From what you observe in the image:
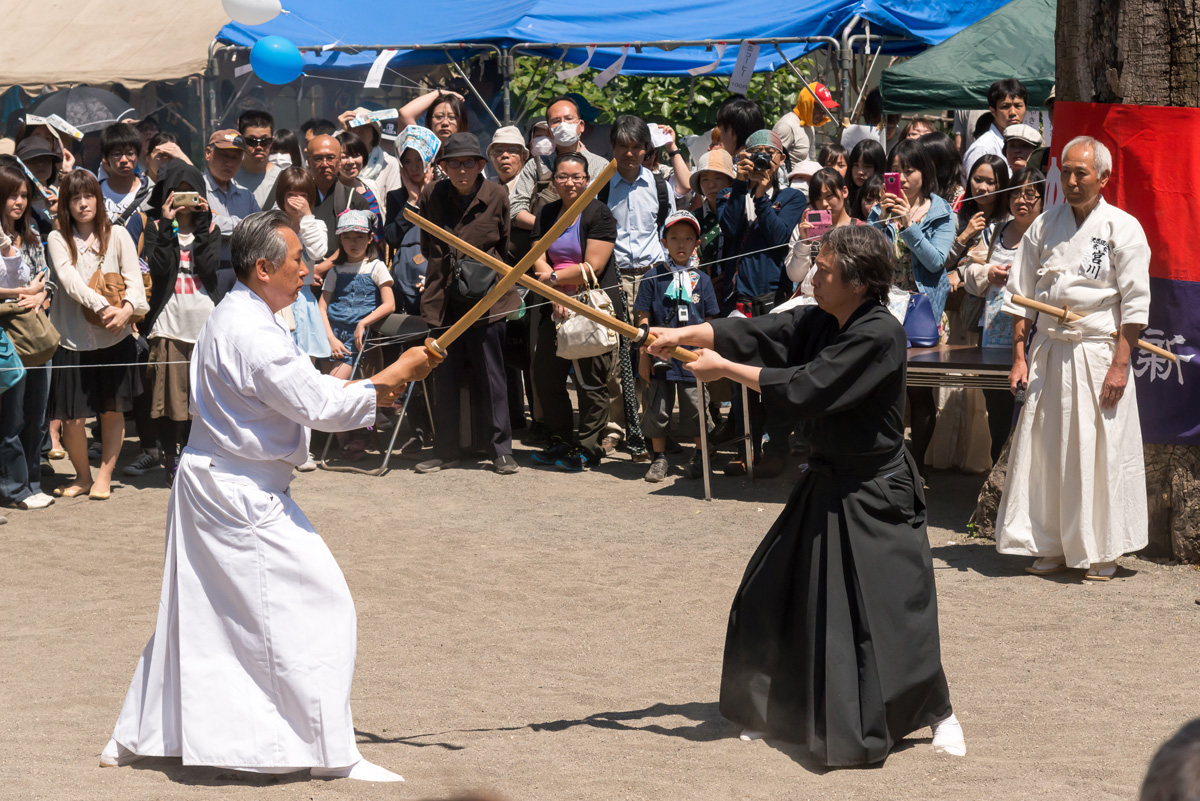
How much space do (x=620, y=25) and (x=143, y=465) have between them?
6440mm

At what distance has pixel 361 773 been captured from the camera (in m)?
4.04

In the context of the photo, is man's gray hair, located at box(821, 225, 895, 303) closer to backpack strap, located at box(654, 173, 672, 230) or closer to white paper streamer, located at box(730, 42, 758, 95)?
backpack strap, located at box(654, 173, 672, 230)

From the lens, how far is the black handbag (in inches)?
337

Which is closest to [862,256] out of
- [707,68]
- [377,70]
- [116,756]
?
[116,756]

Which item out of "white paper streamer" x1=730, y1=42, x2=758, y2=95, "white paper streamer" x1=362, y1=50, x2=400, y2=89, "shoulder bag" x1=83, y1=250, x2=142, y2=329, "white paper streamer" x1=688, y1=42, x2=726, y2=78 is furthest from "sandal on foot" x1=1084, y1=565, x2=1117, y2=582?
"white paper streamer" x1=362, y1=50, x2=400, y2=89

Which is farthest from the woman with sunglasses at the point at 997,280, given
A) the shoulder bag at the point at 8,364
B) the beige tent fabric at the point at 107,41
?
the beige tent fabric at the point at 107,41

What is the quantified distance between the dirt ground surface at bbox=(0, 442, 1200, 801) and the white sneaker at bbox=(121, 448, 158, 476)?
0.53 m

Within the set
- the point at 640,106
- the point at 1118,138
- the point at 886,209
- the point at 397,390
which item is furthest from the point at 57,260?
the point at 640,106

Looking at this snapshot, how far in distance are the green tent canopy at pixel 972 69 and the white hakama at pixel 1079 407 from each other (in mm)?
4291

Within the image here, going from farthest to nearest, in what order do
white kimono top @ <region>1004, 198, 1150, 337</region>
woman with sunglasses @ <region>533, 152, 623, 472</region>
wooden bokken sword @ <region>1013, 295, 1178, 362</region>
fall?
woman with sunglasses @ <region>533, 152, 623, 472</region>
wooden bokken sword @ <region>1013, 295, 1178, 362</region>
white kimono top @ <region>1004, 198, 1150, 337</region>

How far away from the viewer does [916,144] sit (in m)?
7.98

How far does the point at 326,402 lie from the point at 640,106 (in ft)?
41.5

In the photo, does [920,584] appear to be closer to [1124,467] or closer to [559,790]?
[559,790]

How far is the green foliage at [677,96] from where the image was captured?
51.4ft
